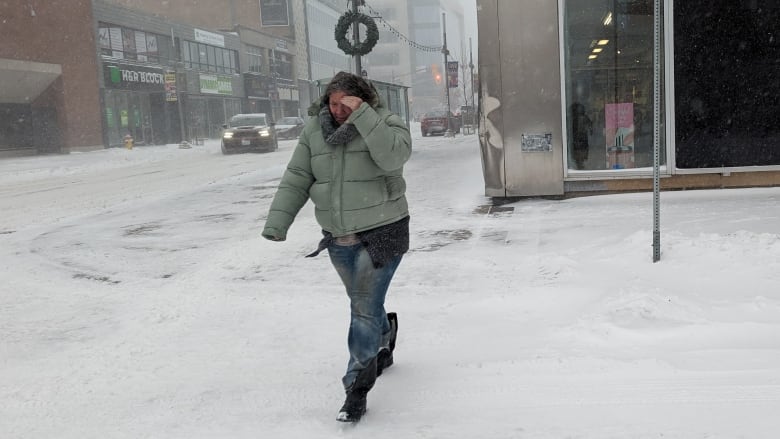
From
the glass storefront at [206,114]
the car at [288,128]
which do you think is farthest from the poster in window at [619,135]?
the glass storefront at [206,114]

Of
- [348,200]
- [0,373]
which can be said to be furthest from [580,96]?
[0,373]

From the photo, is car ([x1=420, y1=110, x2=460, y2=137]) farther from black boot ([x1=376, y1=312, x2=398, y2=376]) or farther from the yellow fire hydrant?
black boot ([x1=376, y1=312, x2=398, y2=376])

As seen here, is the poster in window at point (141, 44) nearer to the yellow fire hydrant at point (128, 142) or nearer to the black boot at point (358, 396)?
the yellow fire hydrant at point (128, 142)

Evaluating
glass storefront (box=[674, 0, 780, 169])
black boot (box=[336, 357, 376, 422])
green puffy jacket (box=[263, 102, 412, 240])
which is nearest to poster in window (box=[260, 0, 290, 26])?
glass storefront (box=[674, 0, 780, 169])

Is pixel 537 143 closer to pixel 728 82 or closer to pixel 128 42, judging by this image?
pixel 728 82

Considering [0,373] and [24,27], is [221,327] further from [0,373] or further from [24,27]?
[24,27]

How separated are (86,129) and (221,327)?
34078 mm

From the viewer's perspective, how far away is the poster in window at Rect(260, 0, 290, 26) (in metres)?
67.6

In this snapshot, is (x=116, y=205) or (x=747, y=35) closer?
(x=747, y=35)

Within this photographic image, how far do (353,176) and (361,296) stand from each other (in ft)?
2.09

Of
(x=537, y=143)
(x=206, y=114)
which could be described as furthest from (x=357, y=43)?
(x=206, y=114)

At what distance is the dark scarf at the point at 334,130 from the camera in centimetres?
363

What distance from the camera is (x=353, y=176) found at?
373 centimetres

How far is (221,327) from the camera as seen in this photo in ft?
18.4
